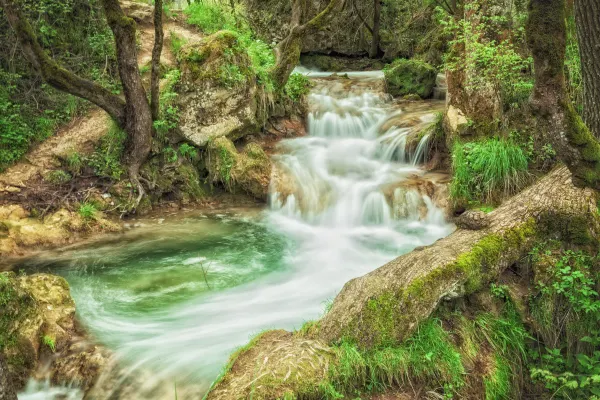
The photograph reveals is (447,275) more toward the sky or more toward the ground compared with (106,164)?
more toward the ground

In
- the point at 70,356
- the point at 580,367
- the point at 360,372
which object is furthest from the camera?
the point at 70,356

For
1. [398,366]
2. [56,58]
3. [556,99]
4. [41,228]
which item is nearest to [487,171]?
[556,99]

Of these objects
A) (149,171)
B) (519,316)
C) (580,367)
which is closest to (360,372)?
(519,316)

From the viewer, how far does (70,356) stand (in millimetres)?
4410

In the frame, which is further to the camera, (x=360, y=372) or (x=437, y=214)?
(x=437, y=214)

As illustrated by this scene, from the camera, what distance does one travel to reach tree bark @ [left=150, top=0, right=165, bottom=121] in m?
7.51

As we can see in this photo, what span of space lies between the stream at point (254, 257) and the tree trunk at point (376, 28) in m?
6.73

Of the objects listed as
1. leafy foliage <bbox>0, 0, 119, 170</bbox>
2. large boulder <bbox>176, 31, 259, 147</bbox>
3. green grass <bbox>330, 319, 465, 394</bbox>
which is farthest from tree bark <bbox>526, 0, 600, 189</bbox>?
leafy foliage <bbox>0, 0, 119, 170</bbox>

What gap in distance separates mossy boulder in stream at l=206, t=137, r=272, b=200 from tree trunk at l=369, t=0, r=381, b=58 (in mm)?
9869

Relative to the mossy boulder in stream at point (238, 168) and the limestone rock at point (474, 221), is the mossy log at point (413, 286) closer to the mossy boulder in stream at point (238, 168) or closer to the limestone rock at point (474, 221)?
the limestone rock at point (474, 221)

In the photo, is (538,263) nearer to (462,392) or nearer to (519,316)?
(519,316)

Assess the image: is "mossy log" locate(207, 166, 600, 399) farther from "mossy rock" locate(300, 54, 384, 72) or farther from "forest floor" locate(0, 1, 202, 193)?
"mossy rock" locate(300, 54, 384, 72)

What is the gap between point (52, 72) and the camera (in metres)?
7.36

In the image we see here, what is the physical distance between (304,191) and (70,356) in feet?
16.9
